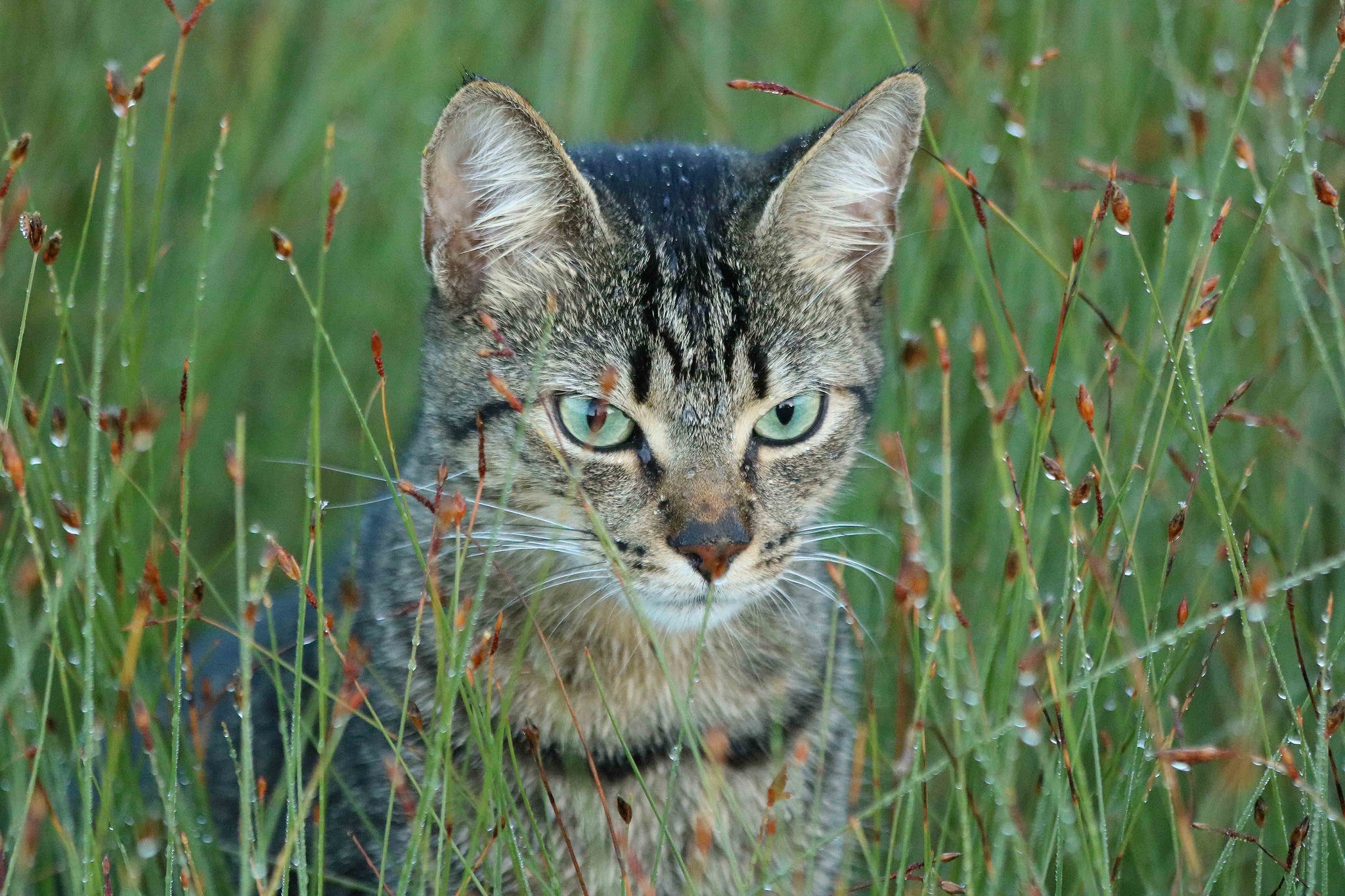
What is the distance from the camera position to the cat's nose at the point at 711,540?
1.90 metres

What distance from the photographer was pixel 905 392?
2.54 m

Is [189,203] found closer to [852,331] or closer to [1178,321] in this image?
[852,331]

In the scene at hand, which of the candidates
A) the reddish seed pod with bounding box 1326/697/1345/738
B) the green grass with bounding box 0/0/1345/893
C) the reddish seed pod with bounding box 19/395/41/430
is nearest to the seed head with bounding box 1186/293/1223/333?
the green grass with bounding box 0/0/1345/893

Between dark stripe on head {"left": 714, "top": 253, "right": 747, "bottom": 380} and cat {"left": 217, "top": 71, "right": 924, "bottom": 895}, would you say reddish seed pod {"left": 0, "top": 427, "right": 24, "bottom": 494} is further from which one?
dark stripe on head {"left": 714, "top": 253, "right": 747, "bottom": 380}

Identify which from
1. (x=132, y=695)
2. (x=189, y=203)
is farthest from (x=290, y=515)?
(x=132, y=695)

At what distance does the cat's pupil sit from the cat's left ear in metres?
0.41

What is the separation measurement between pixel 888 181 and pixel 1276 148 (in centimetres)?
77

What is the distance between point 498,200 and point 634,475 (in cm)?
51

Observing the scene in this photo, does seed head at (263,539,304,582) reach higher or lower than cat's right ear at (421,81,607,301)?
lower

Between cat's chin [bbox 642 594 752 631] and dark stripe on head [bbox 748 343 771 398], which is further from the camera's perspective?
dark stripe on head [bbox 748 343 771 398]

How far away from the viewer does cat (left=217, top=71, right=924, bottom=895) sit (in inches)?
78.0

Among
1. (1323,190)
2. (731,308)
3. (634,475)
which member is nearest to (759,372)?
(731,308)

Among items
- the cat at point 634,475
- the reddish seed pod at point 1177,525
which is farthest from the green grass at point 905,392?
the cat at point 634,475

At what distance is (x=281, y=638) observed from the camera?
2.56 metres
